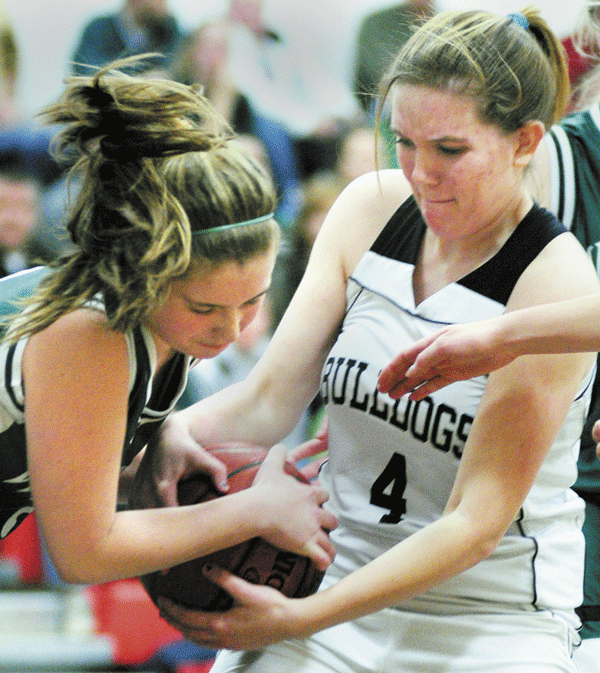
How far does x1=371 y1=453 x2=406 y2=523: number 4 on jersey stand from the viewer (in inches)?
67.0

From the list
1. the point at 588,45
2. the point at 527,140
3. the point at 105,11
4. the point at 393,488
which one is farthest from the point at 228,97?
the point at 393,488

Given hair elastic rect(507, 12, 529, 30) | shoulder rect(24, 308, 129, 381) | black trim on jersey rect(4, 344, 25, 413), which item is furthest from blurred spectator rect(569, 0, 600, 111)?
black trim on jersey rect(4, 344, 25, 413)

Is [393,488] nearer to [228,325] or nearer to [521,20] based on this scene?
[228,325]

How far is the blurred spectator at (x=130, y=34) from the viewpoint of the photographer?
148 inches

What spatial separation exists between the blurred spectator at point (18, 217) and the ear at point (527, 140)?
7.11 ft

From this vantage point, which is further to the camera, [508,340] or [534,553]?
[534,553]

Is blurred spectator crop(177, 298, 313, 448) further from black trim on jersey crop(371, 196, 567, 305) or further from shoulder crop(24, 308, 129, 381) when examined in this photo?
shoulder crop(24, 308, 129, 381)

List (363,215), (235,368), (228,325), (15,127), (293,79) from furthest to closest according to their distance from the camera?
(293,79) → (15,127) → (235,368) → (363,215) → (228,325)

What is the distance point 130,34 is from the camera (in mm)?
3771

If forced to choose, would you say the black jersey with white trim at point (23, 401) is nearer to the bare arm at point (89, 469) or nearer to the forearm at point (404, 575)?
the bare arm at point (89, 469)

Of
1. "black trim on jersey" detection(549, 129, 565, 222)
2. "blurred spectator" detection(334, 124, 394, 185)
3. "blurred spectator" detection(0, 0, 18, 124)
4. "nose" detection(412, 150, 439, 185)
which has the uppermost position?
"nose" detection(412, 150, 439, 185)

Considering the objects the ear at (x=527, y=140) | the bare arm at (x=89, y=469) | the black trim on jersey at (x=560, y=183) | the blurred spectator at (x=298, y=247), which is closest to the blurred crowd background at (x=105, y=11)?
the blurred spectator at (x=298, y=247)

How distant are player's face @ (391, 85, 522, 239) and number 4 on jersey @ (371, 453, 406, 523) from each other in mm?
456

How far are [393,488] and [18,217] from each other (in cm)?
227
